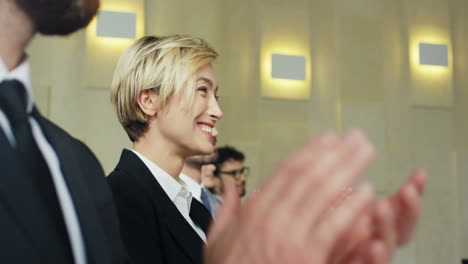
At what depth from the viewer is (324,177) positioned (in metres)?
0.52

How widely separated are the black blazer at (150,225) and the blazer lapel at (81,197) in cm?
59

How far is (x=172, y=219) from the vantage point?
4.58 feet

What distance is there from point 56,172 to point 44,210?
0.14 ft

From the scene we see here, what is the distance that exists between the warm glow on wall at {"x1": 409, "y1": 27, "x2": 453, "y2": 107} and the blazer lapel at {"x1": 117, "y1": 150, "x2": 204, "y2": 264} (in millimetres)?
5883

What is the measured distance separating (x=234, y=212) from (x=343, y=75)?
6.21 metres

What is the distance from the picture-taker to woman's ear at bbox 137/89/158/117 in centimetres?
162

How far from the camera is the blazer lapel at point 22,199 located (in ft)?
1.93

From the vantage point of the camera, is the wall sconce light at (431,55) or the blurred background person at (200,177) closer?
the blurred background person at (200,177)

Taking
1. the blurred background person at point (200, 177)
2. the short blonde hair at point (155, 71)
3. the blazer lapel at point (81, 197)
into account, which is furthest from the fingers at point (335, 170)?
the blurred background person at point (200, 177)

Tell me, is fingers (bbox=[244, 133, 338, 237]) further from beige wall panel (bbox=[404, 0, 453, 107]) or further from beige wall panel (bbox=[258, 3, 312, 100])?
beige wall panel (bbox=[404, 0, 453, 107])

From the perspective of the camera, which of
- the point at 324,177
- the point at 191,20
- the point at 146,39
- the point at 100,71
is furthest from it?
the point at 191,20

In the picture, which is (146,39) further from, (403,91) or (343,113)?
(403,91)

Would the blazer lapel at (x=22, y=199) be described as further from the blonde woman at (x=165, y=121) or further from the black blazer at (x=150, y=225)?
the blonde woman at (x=165, y=121)

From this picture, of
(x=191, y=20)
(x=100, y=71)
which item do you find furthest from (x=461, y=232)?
(x=100, y=71)
